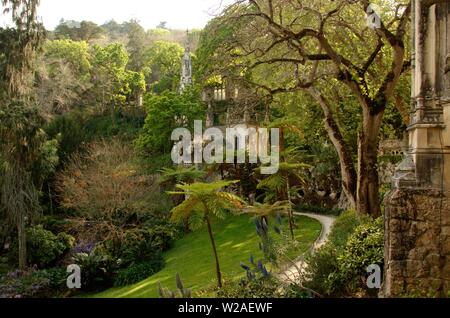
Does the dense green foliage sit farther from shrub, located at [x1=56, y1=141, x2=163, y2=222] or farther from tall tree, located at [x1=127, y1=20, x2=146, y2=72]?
tall tree, located at [x1=127, y1=20, x2=146, y2=72]

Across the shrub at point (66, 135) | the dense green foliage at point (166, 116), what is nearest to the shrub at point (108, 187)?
the dense green foliage at point (166, 116)

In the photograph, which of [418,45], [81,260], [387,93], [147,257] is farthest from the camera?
[147,257]

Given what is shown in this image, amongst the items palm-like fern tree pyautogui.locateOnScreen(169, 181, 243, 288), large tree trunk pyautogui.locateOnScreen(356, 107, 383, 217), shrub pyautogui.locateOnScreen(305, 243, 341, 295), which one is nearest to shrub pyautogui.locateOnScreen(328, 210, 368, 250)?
large tree trunk pyautogui.locateOnScreen(356, 107, 383, 217)

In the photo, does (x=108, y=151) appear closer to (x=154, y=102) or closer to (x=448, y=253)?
(x=154, y=102)

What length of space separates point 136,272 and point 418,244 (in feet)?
38.6

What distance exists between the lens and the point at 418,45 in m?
7.26

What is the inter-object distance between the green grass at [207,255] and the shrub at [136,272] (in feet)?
1.39

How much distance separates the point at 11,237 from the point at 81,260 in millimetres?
4748

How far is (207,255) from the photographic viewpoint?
1662cm

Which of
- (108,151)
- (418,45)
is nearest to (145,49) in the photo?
(108,151)

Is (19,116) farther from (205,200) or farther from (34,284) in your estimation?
(205,200)

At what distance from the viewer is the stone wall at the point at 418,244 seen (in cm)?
671

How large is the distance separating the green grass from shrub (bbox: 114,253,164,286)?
1.39 feet

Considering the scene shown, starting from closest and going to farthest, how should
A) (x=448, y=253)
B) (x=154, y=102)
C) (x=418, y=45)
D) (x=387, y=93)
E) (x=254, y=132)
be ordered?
(x=448, y=253) < (x=418, y=45) < (x=387, y=93) < (x=254, y=132) < (x=154, y=102)
